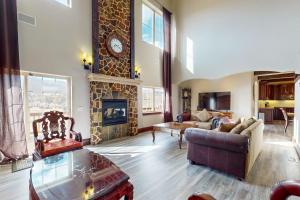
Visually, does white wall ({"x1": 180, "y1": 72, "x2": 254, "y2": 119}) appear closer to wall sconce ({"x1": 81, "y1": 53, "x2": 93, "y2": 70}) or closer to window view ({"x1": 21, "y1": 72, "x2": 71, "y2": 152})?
wall sconce ({"x1": 81, "y1": 53, "x2": 93, "y2": 70})

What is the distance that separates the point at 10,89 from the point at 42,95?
75 cm

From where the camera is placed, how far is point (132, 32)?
20.4 feet

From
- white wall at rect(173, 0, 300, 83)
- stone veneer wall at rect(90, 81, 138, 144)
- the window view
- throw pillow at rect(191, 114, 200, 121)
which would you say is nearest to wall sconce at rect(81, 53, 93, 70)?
stone veneer wall at rect(90, 81, 138, 144)

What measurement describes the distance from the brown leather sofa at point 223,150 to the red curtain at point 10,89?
11.4 feet

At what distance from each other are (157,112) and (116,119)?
7.60 ft

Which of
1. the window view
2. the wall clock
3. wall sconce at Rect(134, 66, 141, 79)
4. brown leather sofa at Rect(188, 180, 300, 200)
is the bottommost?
brown leather sofa at Rect(188, 180, 300, 200)

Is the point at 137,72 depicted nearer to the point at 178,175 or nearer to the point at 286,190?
the point at 178,175

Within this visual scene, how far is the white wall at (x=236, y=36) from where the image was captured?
543 centimetres

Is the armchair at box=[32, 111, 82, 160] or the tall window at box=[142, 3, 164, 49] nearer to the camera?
the armchair at box=[32, 111, 82, 160]

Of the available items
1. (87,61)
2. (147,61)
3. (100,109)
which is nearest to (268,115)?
(147,61)

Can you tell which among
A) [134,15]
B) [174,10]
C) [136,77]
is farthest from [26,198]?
[174,10]

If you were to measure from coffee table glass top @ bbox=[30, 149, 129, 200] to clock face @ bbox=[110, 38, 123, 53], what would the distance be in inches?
157

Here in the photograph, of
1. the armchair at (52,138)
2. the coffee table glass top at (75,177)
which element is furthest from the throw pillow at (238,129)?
the armchair at (52,138)

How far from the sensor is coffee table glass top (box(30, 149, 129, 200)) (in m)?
1.54
